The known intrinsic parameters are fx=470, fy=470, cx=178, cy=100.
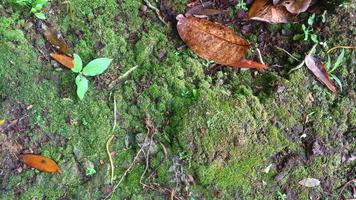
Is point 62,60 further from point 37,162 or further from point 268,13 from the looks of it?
point 268,13

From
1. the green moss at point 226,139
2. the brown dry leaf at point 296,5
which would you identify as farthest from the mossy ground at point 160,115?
the brown dry leaf at point 296,5

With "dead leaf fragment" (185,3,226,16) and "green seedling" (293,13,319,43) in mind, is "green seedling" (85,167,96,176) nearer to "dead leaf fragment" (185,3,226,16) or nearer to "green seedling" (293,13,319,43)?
"dead leaf fragment" (185,3,226,16)

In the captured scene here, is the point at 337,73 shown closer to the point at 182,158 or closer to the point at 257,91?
the point at 257,91

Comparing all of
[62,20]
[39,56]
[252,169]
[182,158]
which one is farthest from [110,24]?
[252,169]

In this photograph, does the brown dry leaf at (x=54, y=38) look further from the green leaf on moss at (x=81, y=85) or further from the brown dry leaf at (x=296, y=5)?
the brown dry leaf at (x=296, y=5)

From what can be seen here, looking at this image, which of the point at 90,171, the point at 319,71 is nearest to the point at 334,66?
the point at 319,71
